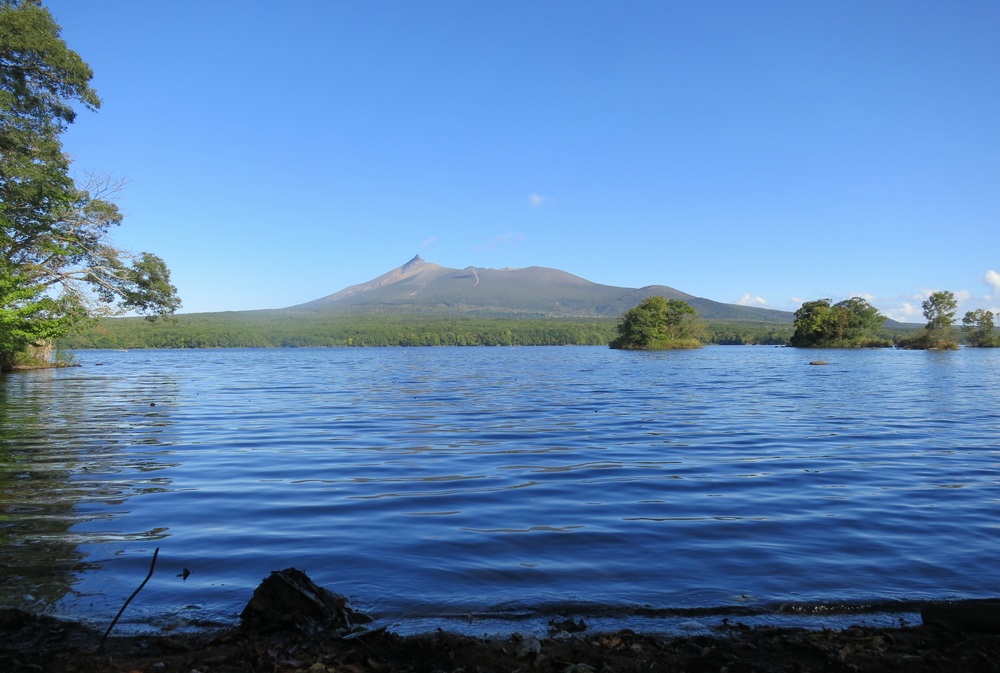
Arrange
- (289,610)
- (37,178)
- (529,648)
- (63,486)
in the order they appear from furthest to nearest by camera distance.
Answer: (37,178) → (63,486) → (289,610) → (529,648)

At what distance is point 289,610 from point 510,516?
14.0 ft

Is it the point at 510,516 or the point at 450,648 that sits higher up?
the point at 450,648

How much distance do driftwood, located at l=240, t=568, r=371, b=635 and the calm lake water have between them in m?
0.47

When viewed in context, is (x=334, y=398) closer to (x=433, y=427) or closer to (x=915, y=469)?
(x=433, y=427)

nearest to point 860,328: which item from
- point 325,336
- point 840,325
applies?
point 840,325

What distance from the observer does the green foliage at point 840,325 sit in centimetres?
12650

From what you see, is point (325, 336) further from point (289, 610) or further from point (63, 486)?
point (289, 610)

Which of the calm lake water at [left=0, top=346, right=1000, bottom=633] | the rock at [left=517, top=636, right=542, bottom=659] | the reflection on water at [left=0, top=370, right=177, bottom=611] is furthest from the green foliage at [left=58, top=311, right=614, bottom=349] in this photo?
the rock at [left=517, top=636, right=542, bottom=659]

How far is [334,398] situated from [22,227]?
16.6 meters

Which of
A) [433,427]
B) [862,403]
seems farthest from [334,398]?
[862,403]

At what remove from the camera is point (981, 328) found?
422ft

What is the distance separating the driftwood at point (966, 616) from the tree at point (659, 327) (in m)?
122

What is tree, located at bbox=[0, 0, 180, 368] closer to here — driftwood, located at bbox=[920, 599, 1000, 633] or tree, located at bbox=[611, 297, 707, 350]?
driftwood, located at bbox=[920, 599, 1000, 633]

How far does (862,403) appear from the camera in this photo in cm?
2534
